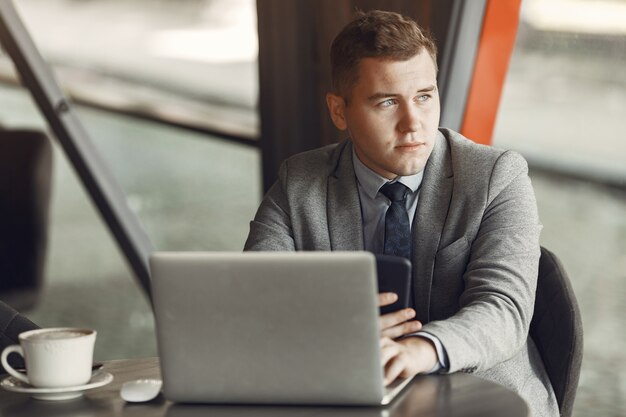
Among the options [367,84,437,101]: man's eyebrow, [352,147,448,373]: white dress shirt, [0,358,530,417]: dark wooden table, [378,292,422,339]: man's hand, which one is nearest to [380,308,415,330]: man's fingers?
[378,292,422,339]: man's hand

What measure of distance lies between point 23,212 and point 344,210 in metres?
2.74

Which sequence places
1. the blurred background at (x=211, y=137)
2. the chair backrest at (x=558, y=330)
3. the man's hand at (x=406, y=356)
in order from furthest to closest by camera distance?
the blurred background at (x=211, y=137), the chair backrest at (x=558, y=330), the man's hand at (x=406, y=356)

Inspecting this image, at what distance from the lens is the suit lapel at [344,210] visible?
2080 millimetres

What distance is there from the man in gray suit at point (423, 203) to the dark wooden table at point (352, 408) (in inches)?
5.6

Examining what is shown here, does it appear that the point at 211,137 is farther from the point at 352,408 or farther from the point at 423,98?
the point at 352,408

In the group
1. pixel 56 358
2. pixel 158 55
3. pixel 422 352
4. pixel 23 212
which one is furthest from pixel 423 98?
pixel 158 55

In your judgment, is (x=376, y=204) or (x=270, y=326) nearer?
(x=270, y=326)

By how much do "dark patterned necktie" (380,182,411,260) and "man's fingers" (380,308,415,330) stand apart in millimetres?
339

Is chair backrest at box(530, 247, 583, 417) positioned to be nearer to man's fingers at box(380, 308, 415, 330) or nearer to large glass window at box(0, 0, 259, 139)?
man's fingers at box(380, 308, 415, 330)

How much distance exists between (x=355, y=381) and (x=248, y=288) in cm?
21

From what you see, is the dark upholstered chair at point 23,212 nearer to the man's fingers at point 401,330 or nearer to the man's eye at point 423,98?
the man's eye at point 423,98

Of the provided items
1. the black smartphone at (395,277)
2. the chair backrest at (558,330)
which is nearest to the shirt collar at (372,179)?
the chair backrest at (558,330)

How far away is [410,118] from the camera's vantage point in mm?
1943

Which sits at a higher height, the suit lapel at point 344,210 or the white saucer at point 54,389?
the suit lapel at point 344,210
